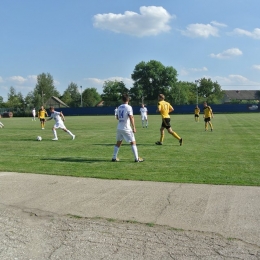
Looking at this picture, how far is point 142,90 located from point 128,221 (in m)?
95.7

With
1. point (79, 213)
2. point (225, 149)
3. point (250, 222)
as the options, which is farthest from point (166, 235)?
point (225, 149)

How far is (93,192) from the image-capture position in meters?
6.18

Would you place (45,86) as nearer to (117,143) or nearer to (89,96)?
(89,96)

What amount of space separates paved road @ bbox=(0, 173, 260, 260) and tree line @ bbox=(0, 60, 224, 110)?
77.8m

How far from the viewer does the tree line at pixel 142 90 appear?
9944 cm

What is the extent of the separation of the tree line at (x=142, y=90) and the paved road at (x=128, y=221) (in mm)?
77774

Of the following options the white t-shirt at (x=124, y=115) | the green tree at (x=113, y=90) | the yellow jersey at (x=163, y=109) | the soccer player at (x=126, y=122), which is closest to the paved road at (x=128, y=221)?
the soccer player at (x=126, y=122)

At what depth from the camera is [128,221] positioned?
4.64 meters

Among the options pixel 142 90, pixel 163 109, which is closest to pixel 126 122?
pixel 163 109

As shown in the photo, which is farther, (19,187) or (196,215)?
(19,187)

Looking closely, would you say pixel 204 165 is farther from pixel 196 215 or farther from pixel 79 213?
pixel 79 213

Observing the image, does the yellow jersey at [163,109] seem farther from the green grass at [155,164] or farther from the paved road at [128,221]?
the paved road at [128,221]

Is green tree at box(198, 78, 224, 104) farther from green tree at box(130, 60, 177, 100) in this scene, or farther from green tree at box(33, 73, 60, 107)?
green tree at box(33, 73, 60, 107)

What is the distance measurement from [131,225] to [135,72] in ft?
329
